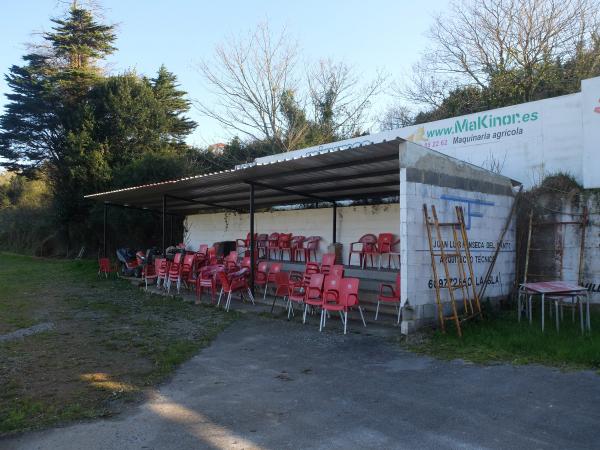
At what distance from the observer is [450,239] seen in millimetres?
8078

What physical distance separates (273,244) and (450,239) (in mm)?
7666

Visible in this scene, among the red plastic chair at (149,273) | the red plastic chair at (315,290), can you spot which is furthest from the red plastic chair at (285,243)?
the red plastic chair at (315,290)

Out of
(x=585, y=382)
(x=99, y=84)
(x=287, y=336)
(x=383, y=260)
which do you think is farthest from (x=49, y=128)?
(x=585, y=382)

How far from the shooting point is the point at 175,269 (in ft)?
41.0

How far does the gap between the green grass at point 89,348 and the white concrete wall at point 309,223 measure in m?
4.66

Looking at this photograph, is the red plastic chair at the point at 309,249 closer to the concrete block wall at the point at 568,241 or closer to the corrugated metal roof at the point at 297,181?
the corrugated metal roof at the point at 297,181

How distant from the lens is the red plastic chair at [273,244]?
1484 cm

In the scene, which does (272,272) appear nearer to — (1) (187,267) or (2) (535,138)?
(1) (187,267)

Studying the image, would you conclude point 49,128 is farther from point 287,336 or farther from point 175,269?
point 287,336

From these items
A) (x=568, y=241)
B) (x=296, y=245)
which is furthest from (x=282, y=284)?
(x=568, y=241)

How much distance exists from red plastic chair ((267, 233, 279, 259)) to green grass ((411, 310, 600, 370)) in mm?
7902

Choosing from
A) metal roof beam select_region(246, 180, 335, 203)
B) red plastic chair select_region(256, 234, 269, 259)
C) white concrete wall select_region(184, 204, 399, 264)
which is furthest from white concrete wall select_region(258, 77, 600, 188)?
red plastic chair select_region(256, 234, 269, 259)

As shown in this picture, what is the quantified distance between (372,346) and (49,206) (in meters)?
23.9

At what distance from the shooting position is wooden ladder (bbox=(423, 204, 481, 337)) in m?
7.44
